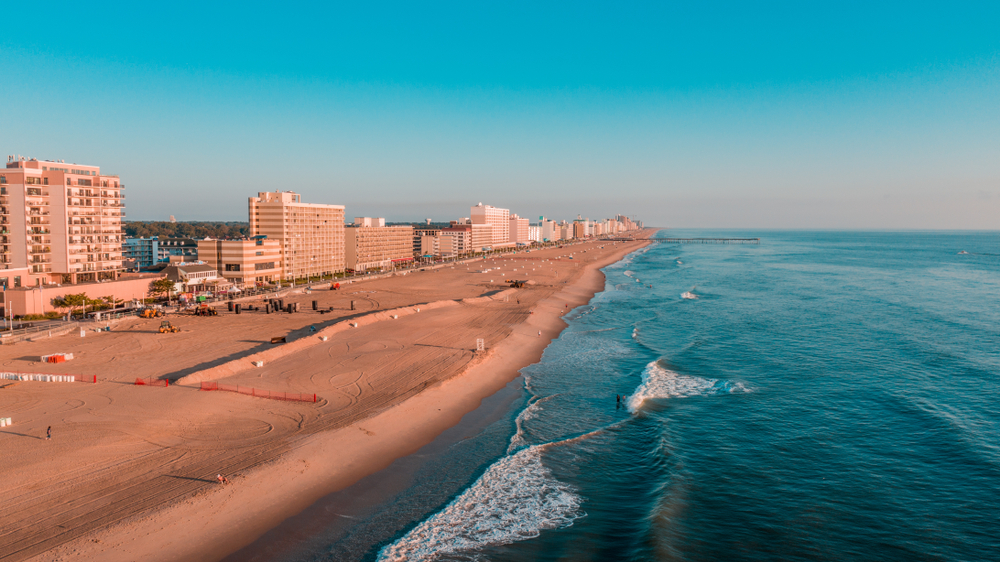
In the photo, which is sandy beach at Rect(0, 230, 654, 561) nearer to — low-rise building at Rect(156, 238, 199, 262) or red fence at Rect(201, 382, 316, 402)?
red fence at Rect(201, 382, 316, 402)

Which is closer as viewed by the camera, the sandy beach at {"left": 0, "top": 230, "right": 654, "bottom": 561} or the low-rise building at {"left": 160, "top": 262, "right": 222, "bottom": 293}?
the sandy beach at {"left": 0, "top": 230, "right": 654, "bottom": 561}

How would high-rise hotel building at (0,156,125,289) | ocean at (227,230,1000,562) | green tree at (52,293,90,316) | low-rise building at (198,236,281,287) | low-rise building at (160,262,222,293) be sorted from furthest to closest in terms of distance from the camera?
low-rise building at (198,236,281,287) < low-rise building at (160,262,222,293) < high-rise hotel building at (0,156,125,289) < green tree at (52,293,90,316) < ocean at (227,230,1000,562)

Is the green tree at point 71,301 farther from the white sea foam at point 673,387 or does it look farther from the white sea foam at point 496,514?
the white sea foam at point 673,387

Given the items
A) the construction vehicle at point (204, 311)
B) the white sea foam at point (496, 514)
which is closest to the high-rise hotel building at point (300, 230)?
the construction vehicle at point (204, 311)

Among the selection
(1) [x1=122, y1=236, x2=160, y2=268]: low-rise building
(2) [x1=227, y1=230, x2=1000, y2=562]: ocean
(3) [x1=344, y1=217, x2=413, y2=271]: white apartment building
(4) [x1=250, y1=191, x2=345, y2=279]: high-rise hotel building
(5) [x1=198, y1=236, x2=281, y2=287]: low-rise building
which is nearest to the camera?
(2) [x1=227, y1=230, x2=1000, y2=562]: ocean

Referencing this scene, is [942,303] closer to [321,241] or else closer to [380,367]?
[380,367]

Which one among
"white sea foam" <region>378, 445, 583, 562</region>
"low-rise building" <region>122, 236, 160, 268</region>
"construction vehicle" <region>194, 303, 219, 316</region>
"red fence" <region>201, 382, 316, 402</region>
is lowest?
"white sea foam" <region>378, 445, 583, 562</region>

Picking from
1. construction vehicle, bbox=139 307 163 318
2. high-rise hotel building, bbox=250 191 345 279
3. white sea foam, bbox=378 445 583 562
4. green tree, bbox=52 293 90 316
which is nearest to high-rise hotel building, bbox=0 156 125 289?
green tree, bbox=52 293 90 316

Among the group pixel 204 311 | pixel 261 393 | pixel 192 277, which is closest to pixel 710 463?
pixel 261 393

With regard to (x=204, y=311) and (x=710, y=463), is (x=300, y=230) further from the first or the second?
(x=710, y=463)
